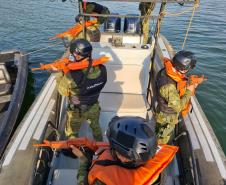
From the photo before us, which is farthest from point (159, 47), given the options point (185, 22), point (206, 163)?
point (185, 22)

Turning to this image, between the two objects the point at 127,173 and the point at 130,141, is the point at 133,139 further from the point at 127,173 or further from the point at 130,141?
the point at 127,173

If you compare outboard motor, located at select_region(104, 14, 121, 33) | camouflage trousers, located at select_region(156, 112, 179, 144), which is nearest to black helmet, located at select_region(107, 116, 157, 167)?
camouflage trousers, located at select_region(156, 112, 179, 144)

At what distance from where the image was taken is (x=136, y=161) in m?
1.77

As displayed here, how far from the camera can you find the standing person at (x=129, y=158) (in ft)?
5.58

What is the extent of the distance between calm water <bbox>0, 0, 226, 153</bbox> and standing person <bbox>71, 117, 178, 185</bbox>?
3929mm

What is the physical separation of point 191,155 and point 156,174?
1331 millimetres

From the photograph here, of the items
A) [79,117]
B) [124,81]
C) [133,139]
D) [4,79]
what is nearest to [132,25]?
[124,81]

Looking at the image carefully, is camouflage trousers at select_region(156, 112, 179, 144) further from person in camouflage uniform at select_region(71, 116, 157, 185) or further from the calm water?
the calm water

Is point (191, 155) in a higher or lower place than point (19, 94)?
higher

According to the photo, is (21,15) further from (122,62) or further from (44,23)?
(122,62)

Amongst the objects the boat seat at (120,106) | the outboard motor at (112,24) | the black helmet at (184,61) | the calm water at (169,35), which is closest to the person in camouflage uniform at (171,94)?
the black helmet at (184,61)

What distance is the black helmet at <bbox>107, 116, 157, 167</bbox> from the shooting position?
1.69m

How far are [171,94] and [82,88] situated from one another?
117 centimetres

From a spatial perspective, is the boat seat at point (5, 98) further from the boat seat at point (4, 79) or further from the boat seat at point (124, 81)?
the boat seat at point (124, 81)
